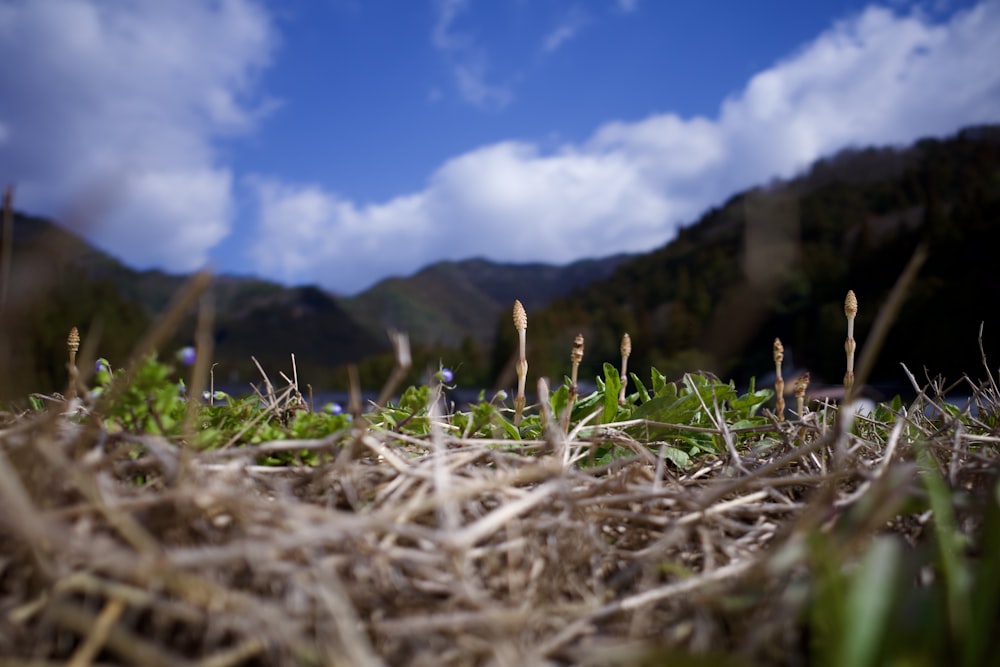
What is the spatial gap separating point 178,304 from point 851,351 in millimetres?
1880

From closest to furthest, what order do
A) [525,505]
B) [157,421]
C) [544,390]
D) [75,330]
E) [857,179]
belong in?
[525,505] → [157,421] → [75,330] → [544,390] → [857,179]

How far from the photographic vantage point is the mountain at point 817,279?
35031mm

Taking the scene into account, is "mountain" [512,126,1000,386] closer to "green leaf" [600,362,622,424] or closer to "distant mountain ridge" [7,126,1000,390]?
"distant mountain ridge" [7,126,1000,390]

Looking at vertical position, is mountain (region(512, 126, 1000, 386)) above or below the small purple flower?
above

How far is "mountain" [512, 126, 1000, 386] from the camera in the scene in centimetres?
3503

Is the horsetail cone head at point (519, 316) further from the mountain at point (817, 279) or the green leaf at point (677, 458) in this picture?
the mountain at point (817, 279)

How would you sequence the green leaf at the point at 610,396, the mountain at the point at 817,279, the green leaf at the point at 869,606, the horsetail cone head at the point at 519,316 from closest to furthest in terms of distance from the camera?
the green leaf at the point at 869,606 < the horsetail cone head at the point at 519,316 < the green leaf at the point at 610,396 < the mountain at the point at 817,279

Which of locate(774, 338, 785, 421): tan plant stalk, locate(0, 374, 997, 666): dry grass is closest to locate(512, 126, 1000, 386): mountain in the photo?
locate(774, 338, 785, 421): tan plant stalk

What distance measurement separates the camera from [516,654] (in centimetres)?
84

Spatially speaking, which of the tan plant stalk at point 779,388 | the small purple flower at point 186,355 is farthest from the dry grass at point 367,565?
the tan plant stalk at point 779,388

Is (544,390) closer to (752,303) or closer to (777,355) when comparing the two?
(777,355)

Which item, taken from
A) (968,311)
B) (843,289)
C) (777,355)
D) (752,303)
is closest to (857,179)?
(752,303)

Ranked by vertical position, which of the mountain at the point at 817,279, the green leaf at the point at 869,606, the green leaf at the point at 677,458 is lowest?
the green leaf at the point at 869,606

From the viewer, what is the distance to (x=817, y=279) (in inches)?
2078
